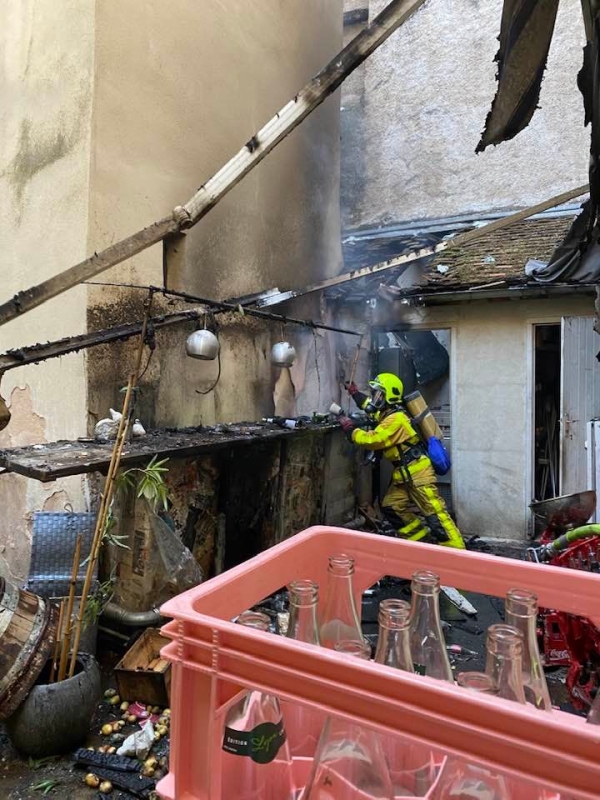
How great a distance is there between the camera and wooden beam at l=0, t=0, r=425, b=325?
13.4 ft

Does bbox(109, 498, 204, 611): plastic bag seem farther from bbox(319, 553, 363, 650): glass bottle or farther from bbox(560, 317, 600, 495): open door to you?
bbox(560, 317, 600, 495): open door

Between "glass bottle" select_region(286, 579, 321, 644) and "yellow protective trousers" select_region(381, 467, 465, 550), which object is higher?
"glass bottle" select_region(286, 579, 321, 644)

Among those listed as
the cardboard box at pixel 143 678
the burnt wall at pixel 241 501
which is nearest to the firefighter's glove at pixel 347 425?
the burnt wall at pixel 241 501

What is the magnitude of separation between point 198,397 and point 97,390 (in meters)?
1.40

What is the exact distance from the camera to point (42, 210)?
206 inches

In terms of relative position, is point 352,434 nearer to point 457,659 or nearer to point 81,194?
point 457,659

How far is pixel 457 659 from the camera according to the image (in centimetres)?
448

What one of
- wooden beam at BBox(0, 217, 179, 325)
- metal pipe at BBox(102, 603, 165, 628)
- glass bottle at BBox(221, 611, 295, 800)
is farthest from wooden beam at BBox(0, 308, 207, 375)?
glass bottle at BBox(221, 611, 295, 800)

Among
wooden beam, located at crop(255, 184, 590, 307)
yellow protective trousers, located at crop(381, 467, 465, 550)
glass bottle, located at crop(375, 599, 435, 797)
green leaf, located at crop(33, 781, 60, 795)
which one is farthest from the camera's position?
yellow protective trousers, located at crop(381, 467, 465, 550)

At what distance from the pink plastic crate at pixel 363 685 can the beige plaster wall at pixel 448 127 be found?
30.6ft

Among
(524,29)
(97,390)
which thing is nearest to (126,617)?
(97,390)

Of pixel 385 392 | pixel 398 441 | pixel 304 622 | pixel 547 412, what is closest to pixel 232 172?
pixel 385 392

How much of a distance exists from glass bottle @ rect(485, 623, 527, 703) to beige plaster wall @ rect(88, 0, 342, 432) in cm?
440

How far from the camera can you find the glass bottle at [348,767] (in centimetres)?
94
